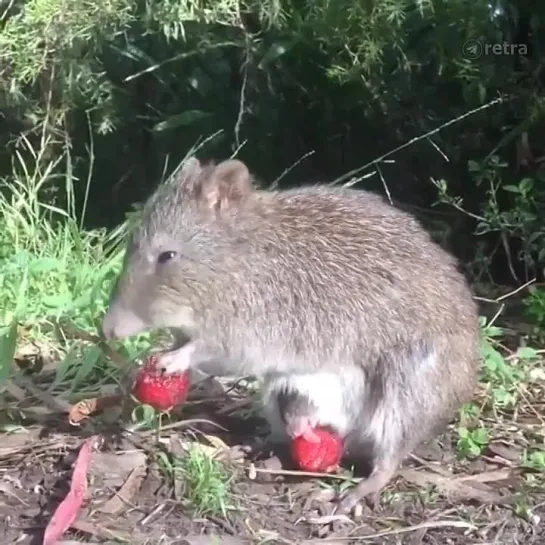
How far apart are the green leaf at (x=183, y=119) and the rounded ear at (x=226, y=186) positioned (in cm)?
275

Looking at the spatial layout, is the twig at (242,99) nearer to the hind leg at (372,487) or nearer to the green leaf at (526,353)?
the green leaf at (526,353)

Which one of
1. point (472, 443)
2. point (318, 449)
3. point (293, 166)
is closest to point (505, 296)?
point (293, 166)

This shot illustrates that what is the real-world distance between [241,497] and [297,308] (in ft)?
2.06

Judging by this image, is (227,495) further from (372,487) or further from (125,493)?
(372,487)

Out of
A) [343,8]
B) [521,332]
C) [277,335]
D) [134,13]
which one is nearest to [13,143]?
[134,13]

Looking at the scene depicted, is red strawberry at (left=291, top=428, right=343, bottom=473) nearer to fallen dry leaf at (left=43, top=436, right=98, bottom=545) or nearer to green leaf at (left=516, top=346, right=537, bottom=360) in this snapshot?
fallen dry leaf at (left=43, top=436, right=98, bottom=545)

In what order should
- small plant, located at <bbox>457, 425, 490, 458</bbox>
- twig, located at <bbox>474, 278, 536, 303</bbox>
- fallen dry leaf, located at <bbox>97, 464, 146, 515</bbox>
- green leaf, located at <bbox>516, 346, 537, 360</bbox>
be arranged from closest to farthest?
fallen dry leaf, located at <bbox>97, 464, 146, 515</bbox> < small plant, located at <bbox>457, 425, 490, 458</bbox> < green leaf, located at <bbox>516, 346, 537, 360</bbox> < twig, located at <bbox>474, 278, 536, 303</bbox>

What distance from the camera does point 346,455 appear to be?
3721mm

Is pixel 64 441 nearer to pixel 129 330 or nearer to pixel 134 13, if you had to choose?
pixel 129 330

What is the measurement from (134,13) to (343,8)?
1.38 metres

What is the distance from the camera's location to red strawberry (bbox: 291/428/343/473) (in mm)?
3543

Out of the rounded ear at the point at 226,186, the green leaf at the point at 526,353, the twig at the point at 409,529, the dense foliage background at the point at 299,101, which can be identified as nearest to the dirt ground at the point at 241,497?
the twig at the point at 409,529

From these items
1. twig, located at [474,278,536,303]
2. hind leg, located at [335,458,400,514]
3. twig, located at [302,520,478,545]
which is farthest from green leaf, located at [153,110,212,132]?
twig, located at [302,520,478,545]

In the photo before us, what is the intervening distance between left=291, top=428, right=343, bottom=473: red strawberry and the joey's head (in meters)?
0.53
